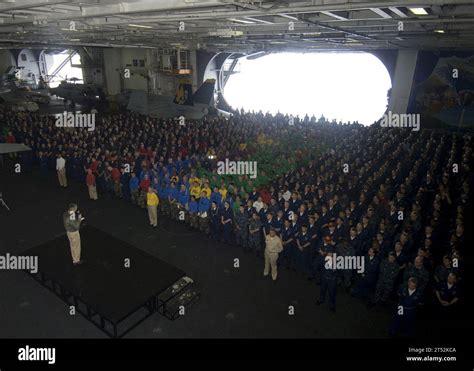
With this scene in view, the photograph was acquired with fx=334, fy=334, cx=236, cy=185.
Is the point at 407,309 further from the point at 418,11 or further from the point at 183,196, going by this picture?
the point at 183,196

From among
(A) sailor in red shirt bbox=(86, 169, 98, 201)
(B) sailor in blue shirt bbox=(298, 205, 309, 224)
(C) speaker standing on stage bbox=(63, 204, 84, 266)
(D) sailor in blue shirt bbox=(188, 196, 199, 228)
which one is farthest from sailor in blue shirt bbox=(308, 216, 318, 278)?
(A) sailor in red shirt bbox=(86, 169, 98, 201)

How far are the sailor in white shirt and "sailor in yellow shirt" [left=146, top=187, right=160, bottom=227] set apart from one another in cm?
503

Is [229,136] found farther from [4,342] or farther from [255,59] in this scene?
[255,59]

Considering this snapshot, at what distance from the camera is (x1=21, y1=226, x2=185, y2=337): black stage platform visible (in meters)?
6.40

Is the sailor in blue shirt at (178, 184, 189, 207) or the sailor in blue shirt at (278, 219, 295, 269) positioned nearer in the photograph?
the sailor in blue shirt at (278, 219, 295, 269)

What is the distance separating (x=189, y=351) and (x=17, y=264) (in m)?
5.29

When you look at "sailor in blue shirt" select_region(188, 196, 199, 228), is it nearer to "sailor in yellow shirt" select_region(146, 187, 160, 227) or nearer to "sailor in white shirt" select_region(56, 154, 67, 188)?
"sailor in yellow shirt" select_region(146, 187, 160, 227)

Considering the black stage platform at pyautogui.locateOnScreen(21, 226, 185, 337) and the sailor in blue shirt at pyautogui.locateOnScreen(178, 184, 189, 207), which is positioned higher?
the sailor in blue shirt at pyautogui.locateOnScreen(178, 184, 189, 207)

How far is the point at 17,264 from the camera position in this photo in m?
8.41

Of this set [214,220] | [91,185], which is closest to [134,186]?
[91,185]

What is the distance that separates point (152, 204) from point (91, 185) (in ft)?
11.1

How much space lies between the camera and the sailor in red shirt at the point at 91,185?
11910 mm

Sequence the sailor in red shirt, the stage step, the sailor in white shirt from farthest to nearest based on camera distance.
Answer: the sailor in white shirt < the sailor in red shirt < the stage step

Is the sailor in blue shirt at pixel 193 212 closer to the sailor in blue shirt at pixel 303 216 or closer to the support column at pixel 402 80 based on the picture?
the sailor in blue shirt at pixel 303 216
